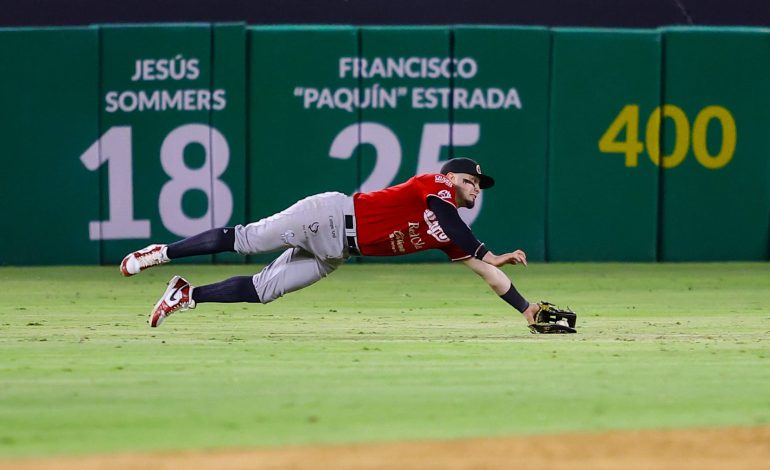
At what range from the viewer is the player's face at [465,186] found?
9.73 metres

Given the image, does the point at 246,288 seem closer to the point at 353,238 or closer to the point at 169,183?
the point at 353,238

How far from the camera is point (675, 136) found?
1630 centimetres

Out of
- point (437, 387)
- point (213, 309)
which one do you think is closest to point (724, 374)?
point (437, 387)

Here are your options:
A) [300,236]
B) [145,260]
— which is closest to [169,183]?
[145,260]

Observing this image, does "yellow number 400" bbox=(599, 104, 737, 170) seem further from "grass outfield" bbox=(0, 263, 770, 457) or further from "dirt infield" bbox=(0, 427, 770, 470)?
"dirt infield" bbox=(0, 427, 770, 470)

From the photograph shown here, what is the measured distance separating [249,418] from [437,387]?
1194 millimetres

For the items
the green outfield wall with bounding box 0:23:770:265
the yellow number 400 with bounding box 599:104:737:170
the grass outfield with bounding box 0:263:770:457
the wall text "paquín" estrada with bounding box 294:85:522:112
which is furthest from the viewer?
the yellow number 400 with bounding box 599:104:737:170

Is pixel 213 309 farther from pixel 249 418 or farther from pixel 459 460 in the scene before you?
pixel 459 460

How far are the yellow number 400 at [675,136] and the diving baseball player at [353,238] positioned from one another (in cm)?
673

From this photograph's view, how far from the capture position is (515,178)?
52.7 feet

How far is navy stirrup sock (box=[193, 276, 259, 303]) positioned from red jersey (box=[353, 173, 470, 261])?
776 mm

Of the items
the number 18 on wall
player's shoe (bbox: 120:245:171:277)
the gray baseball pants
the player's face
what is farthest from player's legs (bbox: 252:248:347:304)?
the number 18 on wall

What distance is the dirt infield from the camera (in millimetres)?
5441

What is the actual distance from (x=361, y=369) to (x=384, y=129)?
8246 mm
